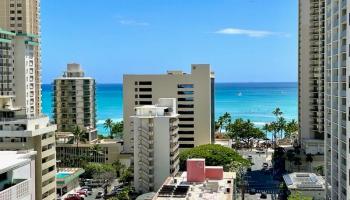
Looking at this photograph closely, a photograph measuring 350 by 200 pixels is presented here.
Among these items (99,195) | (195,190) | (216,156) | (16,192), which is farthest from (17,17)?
(16,192)

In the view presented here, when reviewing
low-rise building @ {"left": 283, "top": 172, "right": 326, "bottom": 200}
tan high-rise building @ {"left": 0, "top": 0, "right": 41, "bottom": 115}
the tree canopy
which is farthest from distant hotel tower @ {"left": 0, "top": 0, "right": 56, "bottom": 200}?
the tree canopy

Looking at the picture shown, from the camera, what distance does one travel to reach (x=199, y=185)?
68.0 m

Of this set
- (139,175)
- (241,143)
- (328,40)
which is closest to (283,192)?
(139,175)

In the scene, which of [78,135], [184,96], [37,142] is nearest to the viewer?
[37,142]

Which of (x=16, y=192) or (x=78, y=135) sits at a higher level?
(x=16, y=192)

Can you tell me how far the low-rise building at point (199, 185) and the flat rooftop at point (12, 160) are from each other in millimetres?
24620

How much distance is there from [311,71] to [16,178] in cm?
7989

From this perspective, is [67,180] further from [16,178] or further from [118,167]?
[16,178]

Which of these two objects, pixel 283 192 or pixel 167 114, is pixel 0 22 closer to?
pixel 167 114

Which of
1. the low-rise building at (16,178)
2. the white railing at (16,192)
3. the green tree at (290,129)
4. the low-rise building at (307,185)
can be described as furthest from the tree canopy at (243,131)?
the white railing at (16,192)

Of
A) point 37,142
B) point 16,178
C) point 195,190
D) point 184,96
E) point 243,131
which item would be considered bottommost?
point 195,190

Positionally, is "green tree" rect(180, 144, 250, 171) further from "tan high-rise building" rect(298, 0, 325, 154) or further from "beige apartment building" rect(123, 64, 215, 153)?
"tan high-rise building" rect(298, 0, 325, 154)

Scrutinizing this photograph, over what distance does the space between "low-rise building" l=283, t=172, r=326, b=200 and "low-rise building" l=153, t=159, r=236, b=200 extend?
7868 mm

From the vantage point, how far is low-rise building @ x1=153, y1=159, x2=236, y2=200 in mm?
61531
